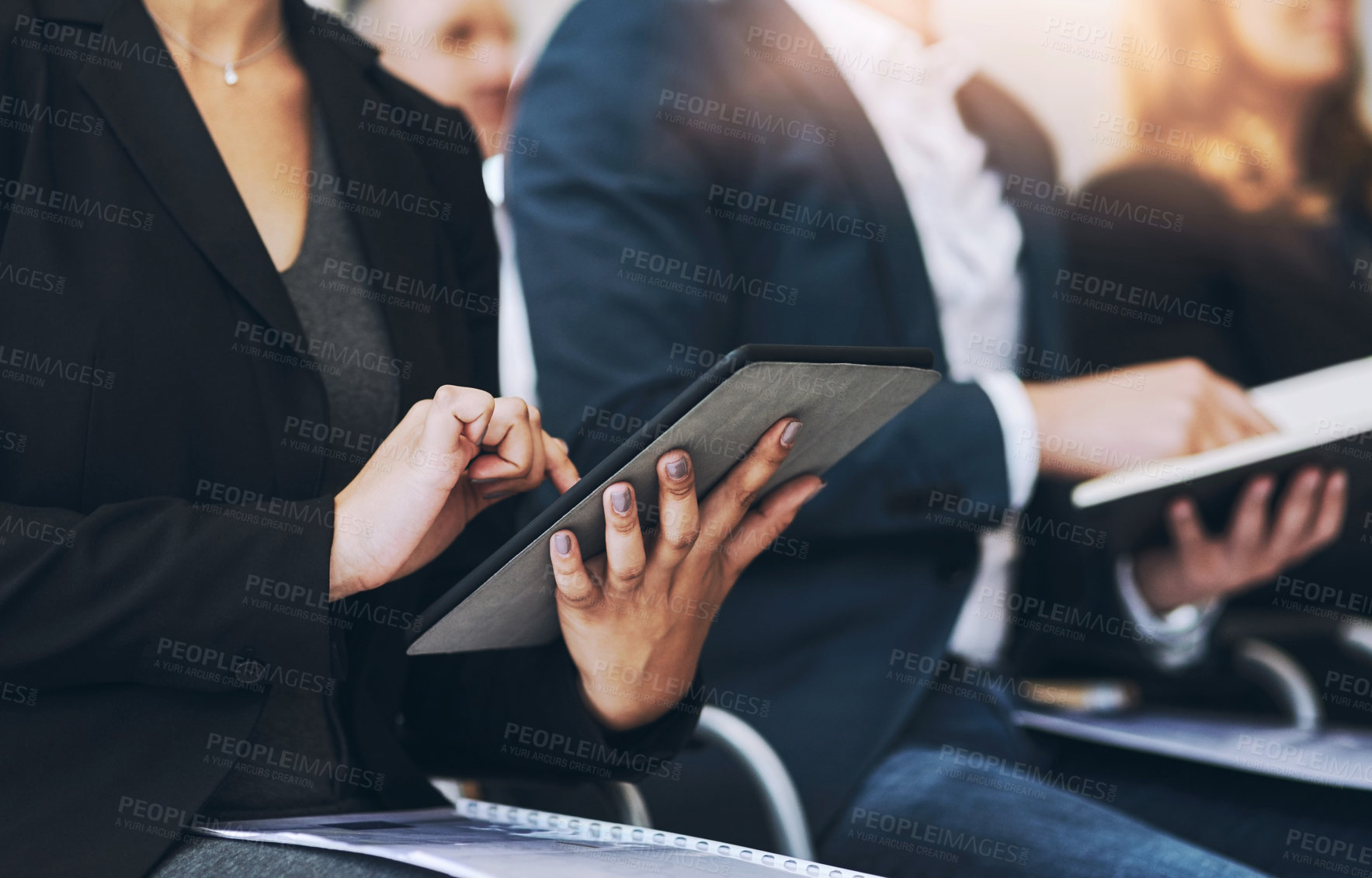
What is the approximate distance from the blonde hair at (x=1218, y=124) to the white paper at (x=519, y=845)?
1821 mm

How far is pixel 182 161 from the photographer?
750 mm

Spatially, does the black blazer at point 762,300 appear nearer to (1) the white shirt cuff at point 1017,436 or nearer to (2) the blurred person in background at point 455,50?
(1) the white shirt cuff at point 1017,436

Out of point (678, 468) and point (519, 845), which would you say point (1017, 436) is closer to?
point (678, 468)

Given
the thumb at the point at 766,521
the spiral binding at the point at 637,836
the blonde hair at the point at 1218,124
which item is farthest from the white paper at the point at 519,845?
the blonde hair at the point at 1218,124

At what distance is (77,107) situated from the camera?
0.73m

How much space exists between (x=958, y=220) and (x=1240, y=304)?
0.77 metres

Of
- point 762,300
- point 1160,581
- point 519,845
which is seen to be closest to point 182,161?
point 519,845

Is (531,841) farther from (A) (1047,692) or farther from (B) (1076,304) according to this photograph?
(B) (1076,304)

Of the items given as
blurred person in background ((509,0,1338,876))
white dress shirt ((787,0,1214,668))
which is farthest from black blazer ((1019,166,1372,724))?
blurred person in background ((509,0,1338,876))

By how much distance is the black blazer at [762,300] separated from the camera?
110 centimetres

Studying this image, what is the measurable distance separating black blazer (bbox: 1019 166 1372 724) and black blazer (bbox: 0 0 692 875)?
3.19 feet

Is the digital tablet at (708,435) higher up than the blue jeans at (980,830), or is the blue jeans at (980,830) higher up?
the digital tablet at (708,435)

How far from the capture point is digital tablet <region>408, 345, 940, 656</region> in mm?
595

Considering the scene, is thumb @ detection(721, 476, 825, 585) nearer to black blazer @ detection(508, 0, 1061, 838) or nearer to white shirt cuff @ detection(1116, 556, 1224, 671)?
black blazer @ detection(508, 0, 1061, 838)
